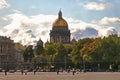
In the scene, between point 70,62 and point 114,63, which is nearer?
point 114,63

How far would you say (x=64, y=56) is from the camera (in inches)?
6196

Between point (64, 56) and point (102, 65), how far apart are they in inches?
817

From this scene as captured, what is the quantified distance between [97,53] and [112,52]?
4.02 m

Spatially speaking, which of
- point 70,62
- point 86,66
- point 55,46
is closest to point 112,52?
point 86,66

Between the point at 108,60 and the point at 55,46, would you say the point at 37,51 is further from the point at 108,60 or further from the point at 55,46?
the point at 108,60

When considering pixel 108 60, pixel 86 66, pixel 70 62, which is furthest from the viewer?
pixel 70 62

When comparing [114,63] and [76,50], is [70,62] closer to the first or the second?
[76,50]

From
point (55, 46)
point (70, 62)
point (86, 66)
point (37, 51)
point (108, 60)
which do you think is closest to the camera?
point (108, 60)

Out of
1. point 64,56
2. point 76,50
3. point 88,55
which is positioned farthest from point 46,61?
point 88,55

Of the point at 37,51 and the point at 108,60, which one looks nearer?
the point at 108,60

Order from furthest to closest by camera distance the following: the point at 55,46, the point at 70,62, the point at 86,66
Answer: the point at 55,46, the point at 70,62, the point at 86,66

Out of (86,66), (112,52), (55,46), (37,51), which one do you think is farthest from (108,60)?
(37,51)

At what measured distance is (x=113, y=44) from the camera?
13362cm

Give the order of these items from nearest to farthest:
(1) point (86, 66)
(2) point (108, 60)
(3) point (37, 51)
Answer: (2) point (108, 60) → (1) point (86, 66) → (3) point (37, 51)
